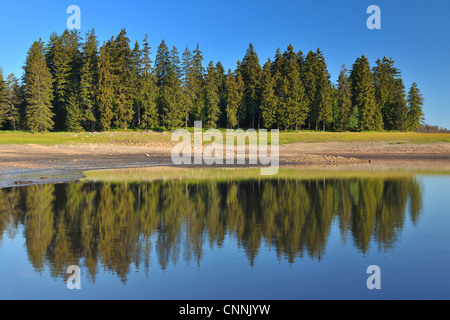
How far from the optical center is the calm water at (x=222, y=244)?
8344 mm

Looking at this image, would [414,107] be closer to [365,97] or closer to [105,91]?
[365,97]

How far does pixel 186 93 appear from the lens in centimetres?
8838

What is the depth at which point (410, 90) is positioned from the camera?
9644 cm

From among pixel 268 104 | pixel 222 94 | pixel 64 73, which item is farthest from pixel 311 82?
pixel 64 73

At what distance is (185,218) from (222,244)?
387cm

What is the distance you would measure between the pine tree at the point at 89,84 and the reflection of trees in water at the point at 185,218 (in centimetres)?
5658

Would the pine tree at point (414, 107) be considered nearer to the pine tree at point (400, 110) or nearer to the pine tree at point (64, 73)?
the pine tree at point (400, 110)

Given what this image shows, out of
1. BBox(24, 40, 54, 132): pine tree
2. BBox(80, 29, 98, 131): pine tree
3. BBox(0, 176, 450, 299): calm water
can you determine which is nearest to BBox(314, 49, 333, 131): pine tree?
BBox(80, 29, 98, 131): pine tree

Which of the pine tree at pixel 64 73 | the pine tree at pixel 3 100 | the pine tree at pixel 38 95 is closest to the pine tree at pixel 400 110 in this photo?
the pine tree at pixel 64 73
